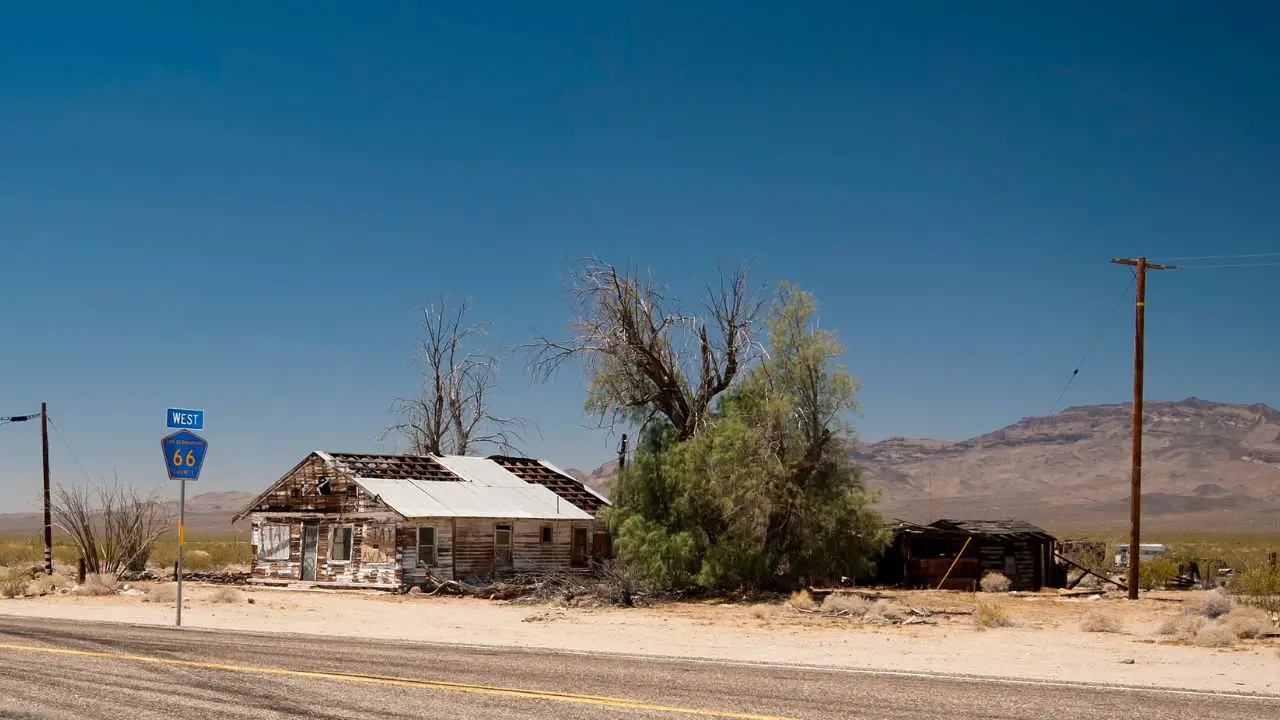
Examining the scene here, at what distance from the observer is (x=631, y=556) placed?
33094 millimetres

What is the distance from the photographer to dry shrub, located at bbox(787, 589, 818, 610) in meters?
28.1

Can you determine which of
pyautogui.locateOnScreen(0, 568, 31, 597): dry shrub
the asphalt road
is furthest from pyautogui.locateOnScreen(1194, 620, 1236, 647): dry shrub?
pyautogui.locateOnScreen(0, 568, 31, 597): dry shrub

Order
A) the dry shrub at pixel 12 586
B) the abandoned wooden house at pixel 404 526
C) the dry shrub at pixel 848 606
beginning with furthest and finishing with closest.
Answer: the abandoned wooden house at pixel 404 526 → the dry shrub at pixel 12 586 → the dry shrub at pixel 848 606

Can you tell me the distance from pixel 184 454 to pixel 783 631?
36.4 feet

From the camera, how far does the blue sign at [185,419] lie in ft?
64.5

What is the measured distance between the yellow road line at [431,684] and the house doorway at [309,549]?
22739 millimetres

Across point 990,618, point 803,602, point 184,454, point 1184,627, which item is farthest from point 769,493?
point 184,454

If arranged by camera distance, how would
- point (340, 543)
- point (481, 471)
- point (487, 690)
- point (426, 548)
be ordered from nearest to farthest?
1. point (487, 690)
2. point (426, 548)
3. point (340, 543)
4. point (481, 471)

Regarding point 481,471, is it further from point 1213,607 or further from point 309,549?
point 1213,607

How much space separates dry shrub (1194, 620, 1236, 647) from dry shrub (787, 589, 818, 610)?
9.63 m

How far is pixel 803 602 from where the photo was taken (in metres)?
28.6

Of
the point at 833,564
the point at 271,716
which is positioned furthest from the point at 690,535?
the point at 271,716

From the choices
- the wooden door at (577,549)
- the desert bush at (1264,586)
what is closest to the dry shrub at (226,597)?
the wooden door at (577,549)

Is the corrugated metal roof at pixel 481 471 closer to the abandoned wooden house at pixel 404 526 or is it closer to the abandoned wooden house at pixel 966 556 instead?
the abandoned wooden house at pixel 404 526
